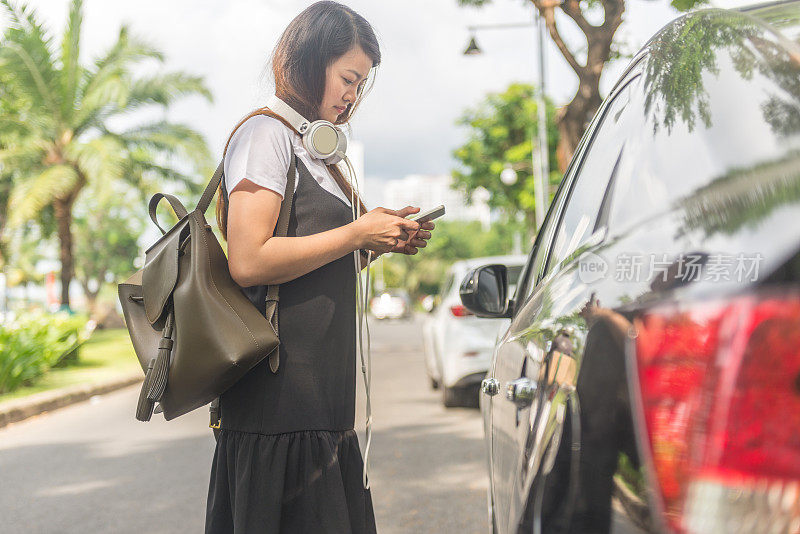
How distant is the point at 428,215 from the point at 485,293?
0.79m

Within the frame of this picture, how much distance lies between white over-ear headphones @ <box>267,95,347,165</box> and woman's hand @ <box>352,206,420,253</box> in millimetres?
173

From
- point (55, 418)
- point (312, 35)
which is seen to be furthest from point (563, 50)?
point (312, 35)

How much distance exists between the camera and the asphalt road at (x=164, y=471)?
4805 millimetres

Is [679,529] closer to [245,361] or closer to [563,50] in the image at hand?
[245,361]

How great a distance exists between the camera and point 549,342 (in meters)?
1.50

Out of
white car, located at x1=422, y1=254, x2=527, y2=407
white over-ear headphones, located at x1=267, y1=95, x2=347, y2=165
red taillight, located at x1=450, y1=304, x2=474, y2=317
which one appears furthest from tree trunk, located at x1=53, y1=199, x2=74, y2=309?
white over-ear headphones, located at x1=267, y1=95, x2=347, y2=165

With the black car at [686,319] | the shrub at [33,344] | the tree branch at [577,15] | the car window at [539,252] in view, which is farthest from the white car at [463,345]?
the black car at [686,319]

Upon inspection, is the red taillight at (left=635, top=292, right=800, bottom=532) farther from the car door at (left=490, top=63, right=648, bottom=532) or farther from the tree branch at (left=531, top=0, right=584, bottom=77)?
the tree branch at (left=531, top=0, right=584, bottom=77)

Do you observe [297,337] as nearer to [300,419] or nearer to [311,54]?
[300,419]

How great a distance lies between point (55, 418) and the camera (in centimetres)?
899

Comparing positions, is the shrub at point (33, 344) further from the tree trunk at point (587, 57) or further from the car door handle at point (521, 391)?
the car door handle at point (521, 391)

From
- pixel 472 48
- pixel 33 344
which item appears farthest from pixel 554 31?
pixel 472 48

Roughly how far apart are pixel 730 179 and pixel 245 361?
106 cm

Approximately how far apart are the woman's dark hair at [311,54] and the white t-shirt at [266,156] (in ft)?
0.36
